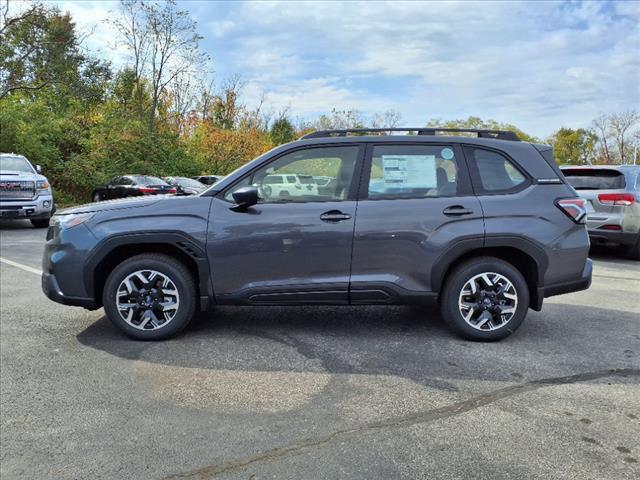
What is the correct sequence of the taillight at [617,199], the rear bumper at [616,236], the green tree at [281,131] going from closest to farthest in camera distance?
the taillight at [617,199] < the rear bumper at [616,236] < the green tree at [281,131]

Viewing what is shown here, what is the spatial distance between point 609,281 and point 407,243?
4.36 metres

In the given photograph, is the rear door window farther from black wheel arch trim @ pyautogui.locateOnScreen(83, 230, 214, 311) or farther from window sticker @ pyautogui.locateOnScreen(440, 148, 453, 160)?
black wheel arch trim @ pyautogui.locateOnScreen(83, 230, 214, 311)

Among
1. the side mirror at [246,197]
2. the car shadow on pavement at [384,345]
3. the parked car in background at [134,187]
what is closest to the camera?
the car shadow on pavement at [384,345]

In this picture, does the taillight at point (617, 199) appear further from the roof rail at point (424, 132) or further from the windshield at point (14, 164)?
the windshield at point (14, 164)

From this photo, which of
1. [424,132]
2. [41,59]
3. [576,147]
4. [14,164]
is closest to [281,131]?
[41,59]

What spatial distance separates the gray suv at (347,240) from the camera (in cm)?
428

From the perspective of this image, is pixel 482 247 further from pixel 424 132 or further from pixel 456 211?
pixel 424 132

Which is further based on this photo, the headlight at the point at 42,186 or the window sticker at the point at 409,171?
the headlight at the point at 42,186

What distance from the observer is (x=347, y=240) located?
4.26 metres

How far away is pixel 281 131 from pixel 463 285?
Result: 45155 mm

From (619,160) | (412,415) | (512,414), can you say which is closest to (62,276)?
(412,415)

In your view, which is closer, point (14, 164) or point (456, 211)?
point (456, 211)

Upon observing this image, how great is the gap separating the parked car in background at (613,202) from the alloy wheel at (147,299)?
6997mm

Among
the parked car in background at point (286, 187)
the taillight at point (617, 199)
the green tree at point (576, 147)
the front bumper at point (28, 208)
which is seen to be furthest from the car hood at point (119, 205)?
the green tree at point (576, 147)
